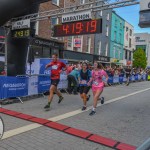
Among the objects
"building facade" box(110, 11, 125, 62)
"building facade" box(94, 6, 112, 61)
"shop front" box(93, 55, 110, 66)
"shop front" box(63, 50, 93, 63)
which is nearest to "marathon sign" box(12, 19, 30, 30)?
"shop front" box(63, 50, 93, 63)

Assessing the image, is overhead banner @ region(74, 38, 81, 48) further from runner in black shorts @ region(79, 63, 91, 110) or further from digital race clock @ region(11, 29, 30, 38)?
runner in black shorts @ region(79, 63, 91, 110)

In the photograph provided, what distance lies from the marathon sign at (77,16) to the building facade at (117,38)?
2805 centimetres

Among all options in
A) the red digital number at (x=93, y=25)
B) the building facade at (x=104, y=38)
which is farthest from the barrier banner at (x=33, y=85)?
the building facade at (x=104, y=38)

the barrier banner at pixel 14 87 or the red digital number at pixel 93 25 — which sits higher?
the red digital number at pixel 93 25

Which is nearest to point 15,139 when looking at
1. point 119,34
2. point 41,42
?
point 41,42

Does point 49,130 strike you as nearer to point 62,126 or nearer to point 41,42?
point 62,126

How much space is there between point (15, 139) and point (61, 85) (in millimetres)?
8039

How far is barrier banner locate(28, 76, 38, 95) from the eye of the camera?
34.2 feet

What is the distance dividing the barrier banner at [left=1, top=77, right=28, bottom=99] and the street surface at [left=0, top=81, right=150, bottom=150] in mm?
477

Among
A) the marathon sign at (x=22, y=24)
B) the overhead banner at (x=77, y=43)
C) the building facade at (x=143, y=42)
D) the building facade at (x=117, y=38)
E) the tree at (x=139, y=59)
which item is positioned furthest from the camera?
the building facade at (x=143, y=42)

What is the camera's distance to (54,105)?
930 cm

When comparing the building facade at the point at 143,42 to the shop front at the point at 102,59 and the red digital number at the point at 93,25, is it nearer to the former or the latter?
the shop front at the point at 102,59

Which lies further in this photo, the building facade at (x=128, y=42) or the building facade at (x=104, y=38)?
the building facade at (x=128, y=42)

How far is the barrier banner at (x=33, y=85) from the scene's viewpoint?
10.4 metres
